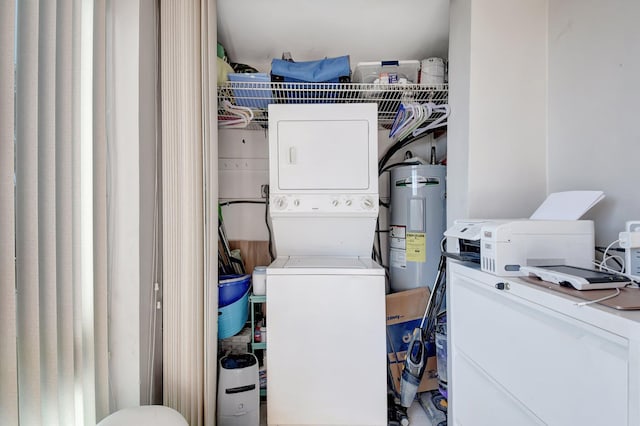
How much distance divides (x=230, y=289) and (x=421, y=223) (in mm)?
1522

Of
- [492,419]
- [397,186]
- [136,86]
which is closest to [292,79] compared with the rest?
[136,86]

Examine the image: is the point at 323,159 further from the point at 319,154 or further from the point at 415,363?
the point at 415,363

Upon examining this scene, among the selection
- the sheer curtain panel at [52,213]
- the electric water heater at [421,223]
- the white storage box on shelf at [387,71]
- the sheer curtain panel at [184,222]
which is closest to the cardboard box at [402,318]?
the electric water heater at [421,223]

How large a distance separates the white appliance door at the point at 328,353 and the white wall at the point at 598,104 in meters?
1.20

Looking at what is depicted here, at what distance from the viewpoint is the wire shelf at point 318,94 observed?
1.75m

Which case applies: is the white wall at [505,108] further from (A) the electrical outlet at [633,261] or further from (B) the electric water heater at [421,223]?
(A) the electrical outlet at [633,261]

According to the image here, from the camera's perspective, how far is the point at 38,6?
0.79m

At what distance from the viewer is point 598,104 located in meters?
1.21

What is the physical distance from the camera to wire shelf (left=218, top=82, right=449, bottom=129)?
1.75 meters

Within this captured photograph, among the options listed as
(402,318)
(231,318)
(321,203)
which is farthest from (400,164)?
(231,318)

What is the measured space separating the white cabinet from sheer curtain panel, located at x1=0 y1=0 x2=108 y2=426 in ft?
5.20

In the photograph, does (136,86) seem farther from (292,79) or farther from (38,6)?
(292,79)

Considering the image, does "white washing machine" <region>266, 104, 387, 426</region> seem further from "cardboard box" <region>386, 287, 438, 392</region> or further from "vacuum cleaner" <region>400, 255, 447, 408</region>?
"cardboard box" <region>386, 287, 438, 392</region>

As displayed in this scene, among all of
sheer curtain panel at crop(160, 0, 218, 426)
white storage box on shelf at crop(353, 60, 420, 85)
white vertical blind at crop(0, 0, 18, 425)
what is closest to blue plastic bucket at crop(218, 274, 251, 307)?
sheer curtain panel at crop(160, 0, 218, 426)
